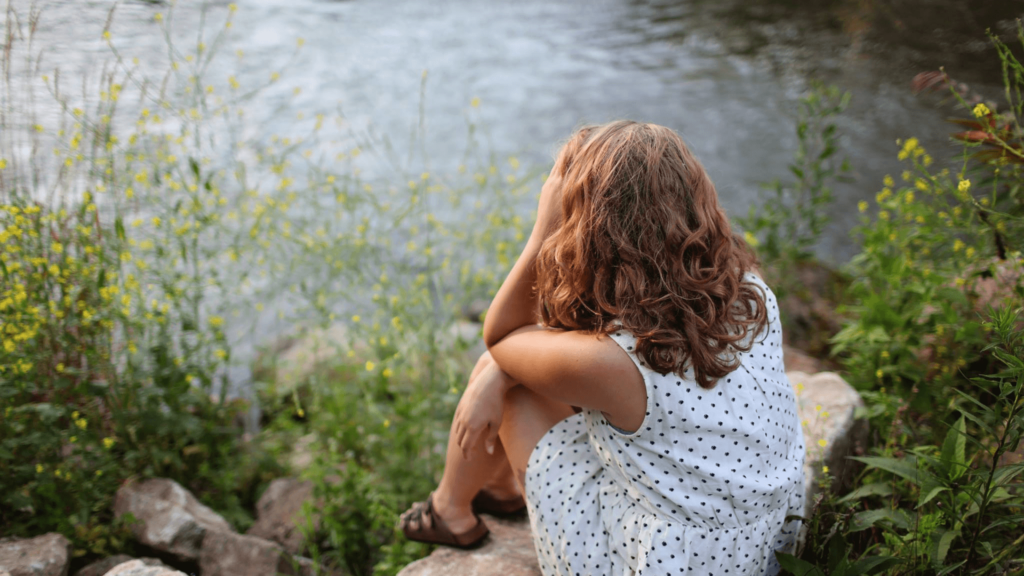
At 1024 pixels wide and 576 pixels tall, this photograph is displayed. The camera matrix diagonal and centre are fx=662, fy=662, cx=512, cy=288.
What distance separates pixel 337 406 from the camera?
7.64 feet

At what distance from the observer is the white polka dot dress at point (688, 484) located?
1298mm

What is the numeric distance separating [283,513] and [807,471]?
64.1 inches

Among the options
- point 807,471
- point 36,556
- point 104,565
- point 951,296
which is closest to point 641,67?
point 951,296

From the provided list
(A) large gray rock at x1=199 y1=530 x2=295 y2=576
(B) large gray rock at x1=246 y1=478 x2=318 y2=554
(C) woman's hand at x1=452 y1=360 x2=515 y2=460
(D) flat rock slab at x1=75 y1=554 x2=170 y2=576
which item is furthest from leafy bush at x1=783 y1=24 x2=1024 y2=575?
(D) flat rock slab at x1=75 y1=554 x2=170 y2=576

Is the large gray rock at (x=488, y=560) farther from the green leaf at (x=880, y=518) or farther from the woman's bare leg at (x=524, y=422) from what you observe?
the green leaf at (x=880, y=518)

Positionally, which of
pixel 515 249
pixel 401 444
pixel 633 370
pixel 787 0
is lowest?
pixel 401 444

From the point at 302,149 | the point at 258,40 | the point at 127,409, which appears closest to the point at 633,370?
the point at 127,409

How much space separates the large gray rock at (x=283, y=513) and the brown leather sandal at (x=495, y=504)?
22.4 inches

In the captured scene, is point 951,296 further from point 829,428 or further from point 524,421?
point 524,421

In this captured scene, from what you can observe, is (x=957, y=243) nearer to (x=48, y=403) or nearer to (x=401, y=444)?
(x=401, y=444)

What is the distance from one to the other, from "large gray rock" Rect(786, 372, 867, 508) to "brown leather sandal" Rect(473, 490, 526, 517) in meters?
0.78

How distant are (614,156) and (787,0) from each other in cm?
742

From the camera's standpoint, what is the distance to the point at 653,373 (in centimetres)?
127

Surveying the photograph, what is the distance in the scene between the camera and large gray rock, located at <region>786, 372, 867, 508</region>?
176cm
